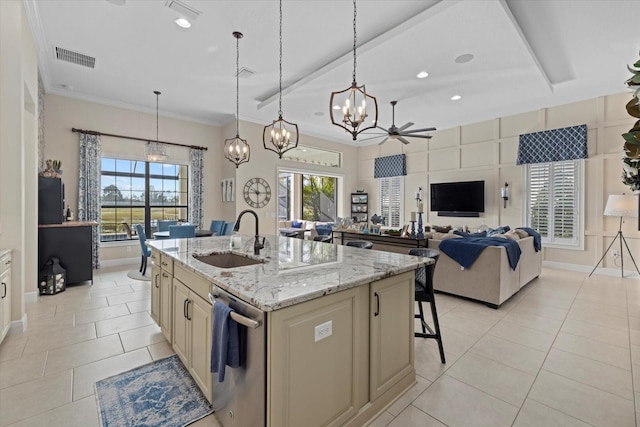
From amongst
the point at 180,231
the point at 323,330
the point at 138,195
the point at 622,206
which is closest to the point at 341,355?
the point at 323,330

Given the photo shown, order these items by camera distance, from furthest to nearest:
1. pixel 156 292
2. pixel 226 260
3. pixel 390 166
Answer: pixel 390 166, pixel 156 292, pixel 226 260

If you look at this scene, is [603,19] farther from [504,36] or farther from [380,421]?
[380,421]

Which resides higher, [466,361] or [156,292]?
[156,292]

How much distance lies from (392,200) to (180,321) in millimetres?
7657

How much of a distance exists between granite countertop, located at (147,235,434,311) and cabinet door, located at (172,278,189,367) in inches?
9.4

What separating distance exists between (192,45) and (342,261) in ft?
12.3

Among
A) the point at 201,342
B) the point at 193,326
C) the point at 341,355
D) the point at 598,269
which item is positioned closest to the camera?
the point at 341,355

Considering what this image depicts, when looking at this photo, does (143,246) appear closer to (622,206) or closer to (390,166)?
(390,166)

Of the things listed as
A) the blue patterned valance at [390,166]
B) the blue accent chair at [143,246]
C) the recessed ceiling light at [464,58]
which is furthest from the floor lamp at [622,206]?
the blue accent chair at [143,246]

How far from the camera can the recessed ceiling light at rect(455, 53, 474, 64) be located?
4.04 m

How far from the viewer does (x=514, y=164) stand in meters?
6.59

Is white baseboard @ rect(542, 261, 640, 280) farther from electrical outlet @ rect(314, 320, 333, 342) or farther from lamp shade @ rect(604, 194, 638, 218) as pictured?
electrical outlet @ rect(314, 320, 333, 342)

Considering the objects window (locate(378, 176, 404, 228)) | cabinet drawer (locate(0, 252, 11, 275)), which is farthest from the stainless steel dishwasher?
window (locate(378, 176, 404, 228))

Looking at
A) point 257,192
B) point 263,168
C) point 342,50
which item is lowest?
point 257,192
